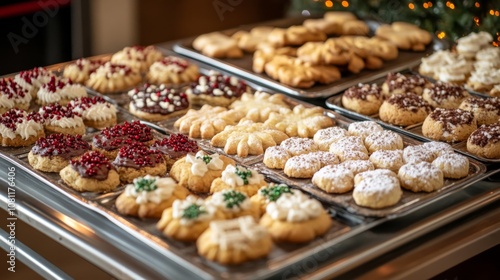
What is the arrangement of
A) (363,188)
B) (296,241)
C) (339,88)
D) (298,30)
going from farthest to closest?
(298,30)
(339,88)
(363,188)
(296,241)

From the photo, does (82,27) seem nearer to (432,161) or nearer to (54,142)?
(54,142)

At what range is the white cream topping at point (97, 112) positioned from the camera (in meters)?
3.29

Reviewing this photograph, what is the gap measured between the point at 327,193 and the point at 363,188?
0.15m

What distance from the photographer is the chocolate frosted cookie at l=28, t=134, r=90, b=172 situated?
2.85 metres

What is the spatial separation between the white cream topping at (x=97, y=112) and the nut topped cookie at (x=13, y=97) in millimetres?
286

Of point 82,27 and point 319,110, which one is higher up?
point 319,110

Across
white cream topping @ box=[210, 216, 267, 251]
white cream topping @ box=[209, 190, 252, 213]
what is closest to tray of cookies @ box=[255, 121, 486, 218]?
white cream topping @ box=[209, 190, 252, 213]

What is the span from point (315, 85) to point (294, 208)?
4.97 feet

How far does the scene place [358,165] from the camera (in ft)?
9.09

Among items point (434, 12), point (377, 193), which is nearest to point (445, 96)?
point (377, 193)

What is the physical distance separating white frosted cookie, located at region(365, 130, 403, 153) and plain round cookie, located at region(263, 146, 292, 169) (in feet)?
1.09

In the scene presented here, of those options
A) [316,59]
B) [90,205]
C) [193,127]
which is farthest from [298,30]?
[90,205]

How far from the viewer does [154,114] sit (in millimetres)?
3396

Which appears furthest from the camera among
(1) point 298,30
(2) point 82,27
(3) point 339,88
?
(2) point 82,27
